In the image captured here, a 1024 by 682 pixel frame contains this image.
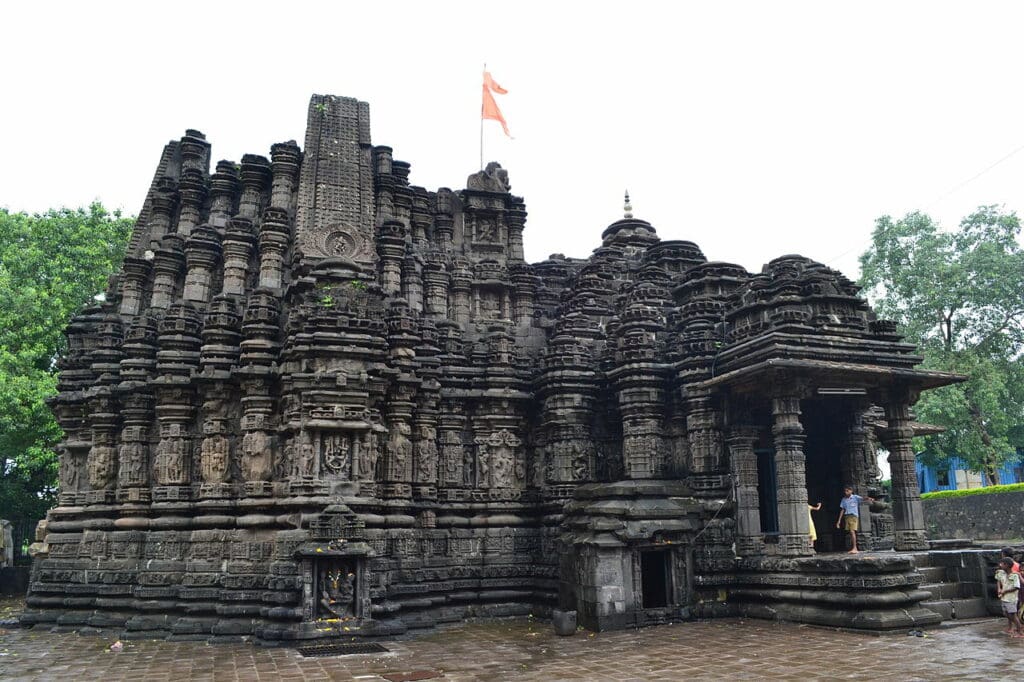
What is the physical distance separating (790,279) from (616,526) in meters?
6.03

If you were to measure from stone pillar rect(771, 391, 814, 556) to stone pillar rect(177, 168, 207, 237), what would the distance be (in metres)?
14.5

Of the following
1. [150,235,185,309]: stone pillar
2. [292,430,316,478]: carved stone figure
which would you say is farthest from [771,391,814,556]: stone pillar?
[150,235,185,309]: stone pillar

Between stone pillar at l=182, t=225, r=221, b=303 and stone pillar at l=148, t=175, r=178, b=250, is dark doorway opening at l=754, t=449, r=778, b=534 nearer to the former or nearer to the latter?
stone pillar at l=182, t=225, r=221, b=303

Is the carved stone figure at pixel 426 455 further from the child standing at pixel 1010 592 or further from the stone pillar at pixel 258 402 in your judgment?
the child standing at pixel 1010 592

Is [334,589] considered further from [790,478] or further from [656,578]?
[790,478]

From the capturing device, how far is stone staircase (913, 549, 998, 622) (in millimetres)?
13523

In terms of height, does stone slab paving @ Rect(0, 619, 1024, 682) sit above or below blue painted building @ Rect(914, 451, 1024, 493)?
below

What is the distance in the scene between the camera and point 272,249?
17.8m

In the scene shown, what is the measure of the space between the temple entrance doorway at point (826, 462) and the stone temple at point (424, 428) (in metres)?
0.07

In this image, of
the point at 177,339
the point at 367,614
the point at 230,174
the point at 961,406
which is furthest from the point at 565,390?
the point at 961,406

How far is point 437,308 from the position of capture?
64.1 feet

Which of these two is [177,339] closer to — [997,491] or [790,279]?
[790,279]

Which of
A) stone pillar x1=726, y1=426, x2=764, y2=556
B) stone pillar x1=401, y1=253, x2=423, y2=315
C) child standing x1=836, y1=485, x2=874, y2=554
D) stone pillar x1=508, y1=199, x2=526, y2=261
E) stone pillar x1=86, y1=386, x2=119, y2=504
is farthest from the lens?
stone pillar x1=508, y1=199, x2=526, y2=261

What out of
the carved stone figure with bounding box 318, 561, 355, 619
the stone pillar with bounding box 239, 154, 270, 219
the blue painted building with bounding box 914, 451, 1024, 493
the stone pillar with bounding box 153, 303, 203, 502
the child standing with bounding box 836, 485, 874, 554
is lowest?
the carved stone figure with bounding box 318, 561, 355, 619
